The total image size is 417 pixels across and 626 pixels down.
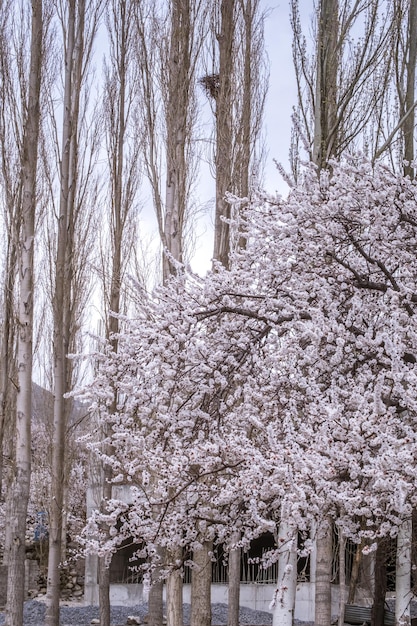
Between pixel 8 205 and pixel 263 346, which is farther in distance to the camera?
pixel 8 205

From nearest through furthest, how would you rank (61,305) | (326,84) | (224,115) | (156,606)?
(326,84)
(156,606)
(224,115)
(61,305)

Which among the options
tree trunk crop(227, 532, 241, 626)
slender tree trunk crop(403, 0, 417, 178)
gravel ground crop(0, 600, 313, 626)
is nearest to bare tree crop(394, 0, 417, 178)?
slender tree trunk crop(403, 0, 417, 178)

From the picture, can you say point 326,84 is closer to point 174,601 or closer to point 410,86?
point 410,86

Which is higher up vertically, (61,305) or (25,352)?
(61,305)

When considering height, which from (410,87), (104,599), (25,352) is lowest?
(104,599)

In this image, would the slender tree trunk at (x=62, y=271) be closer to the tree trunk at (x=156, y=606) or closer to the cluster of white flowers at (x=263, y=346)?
the tree trunk at (x=156, y=606)

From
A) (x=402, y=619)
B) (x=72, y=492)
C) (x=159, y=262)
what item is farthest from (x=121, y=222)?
(x=72, y=492)

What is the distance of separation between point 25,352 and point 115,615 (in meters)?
9.64

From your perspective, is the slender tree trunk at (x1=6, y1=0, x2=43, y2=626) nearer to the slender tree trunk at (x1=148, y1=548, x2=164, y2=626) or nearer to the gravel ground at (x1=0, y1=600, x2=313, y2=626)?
the slender tree trunk at (x1=148, y1=548, x2=164, y2=626)

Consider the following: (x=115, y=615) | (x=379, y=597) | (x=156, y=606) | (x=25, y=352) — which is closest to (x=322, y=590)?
(x=156, y=606)

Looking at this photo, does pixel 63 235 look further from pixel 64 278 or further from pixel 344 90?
pixel 344 90

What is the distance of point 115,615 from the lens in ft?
61.1

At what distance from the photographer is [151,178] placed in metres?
12.6

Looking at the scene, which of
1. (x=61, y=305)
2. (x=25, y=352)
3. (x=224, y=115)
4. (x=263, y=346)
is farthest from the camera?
(x=61, y=305)
